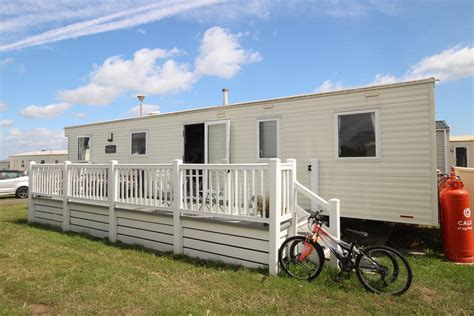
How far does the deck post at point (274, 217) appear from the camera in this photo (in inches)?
146

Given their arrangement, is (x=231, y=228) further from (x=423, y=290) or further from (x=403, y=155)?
(x=403, y=155)

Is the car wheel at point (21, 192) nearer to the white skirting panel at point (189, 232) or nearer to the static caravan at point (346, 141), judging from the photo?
the white skirting panel at point (189, 232)

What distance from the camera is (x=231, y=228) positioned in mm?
4137

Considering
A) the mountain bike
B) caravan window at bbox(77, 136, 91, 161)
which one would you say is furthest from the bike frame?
caravan window at bbox(77, 136, 91, 161)

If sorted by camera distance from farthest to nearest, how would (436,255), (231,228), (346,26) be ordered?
(346,26)
(436,255)
(231,228)

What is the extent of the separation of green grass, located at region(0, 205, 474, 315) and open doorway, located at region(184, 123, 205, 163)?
143 inches

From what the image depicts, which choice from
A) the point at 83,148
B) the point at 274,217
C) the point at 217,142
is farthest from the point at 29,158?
the point at 274,217

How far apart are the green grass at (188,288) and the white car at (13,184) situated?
1055cm

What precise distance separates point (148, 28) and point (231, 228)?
262 inches

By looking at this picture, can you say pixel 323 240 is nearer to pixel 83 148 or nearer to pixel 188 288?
pixel 188 288

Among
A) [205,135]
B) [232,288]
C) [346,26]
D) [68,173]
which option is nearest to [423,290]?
[232,288]

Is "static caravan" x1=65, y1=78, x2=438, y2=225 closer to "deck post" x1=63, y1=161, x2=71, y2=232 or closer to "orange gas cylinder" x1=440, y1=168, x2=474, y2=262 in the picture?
"orange gas cylinder" x1=440, y1=168, x2=474, y2=262

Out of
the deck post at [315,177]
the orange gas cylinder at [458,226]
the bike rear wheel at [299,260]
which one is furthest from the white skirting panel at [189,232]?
the orange gas cylinder at [458,226]

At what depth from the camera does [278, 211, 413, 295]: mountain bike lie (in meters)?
3.27
